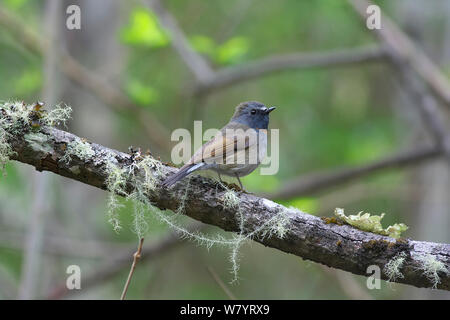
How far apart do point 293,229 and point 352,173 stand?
4196mm

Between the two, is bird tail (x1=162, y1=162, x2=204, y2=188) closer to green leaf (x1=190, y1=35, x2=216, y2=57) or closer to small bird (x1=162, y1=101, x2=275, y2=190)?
small bird (x1=162, y1=101, x2=275, y2=190)

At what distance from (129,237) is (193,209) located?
20.1 feet

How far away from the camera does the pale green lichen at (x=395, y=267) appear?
3070 mm

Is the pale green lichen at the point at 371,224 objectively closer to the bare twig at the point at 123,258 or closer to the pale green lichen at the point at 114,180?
the pale green lichen at the point at 114,180

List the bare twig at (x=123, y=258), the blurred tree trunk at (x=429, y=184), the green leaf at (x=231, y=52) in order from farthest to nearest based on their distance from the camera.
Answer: the blurred tree trunk at (x=429, y=184), the bare twig at (x=123, y=258), the green leaf at (x=231, y=52)

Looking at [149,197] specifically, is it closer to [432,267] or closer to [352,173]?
[432,267]

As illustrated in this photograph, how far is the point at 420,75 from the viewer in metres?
7.38

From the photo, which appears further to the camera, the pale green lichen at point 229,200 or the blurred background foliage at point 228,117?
the blurred background foliage at point 228,117

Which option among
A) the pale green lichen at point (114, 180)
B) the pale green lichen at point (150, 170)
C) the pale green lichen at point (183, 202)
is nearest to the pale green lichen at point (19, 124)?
the pale green lichen at point (114, 180)

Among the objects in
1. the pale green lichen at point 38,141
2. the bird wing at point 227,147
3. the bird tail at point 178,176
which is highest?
the bird wing at point 227,147

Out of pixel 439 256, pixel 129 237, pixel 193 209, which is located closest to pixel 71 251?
pixel 129 237

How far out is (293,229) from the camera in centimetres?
314

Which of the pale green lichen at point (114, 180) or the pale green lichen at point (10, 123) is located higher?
the pale green lichen at point (10, 123)

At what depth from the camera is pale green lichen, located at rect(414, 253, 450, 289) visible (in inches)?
120
